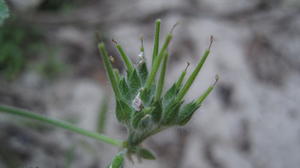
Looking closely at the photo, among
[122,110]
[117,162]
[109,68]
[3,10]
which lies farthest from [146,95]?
[3,10]

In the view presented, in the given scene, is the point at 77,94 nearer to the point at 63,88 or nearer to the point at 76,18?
the point at 63,88

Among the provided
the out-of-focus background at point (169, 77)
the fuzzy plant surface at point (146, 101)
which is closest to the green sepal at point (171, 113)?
the fuzzy plant surface at point (146, 101)

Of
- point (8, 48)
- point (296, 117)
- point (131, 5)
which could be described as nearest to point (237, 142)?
point (296, 117)

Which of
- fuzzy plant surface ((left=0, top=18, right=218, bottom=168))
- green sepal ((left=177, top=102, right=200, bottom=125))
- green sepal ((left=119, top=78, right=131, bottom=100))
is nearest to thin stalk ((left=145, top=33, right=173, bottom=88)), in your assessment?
fuzzy plant surface ((left=0, top=18, right=218, bottom=168))

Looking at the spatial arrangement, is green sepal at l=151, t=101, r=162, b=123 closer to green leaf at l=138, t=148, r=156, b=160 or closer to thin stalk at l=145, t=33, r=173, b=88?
thin stalk at l=145, t=33, r=173, b=88

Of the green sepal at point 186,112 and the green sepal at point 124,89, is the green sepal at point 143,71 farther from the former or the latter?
the green sepal at point 186,112

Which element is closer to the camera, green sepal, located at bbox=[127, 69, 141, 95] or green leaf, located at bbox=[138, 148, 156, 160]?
green sepal, located at bbox=[127, 69, 141, 95]

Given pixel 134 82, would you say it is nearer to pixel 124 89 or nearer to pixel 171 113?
pixel 124 89
